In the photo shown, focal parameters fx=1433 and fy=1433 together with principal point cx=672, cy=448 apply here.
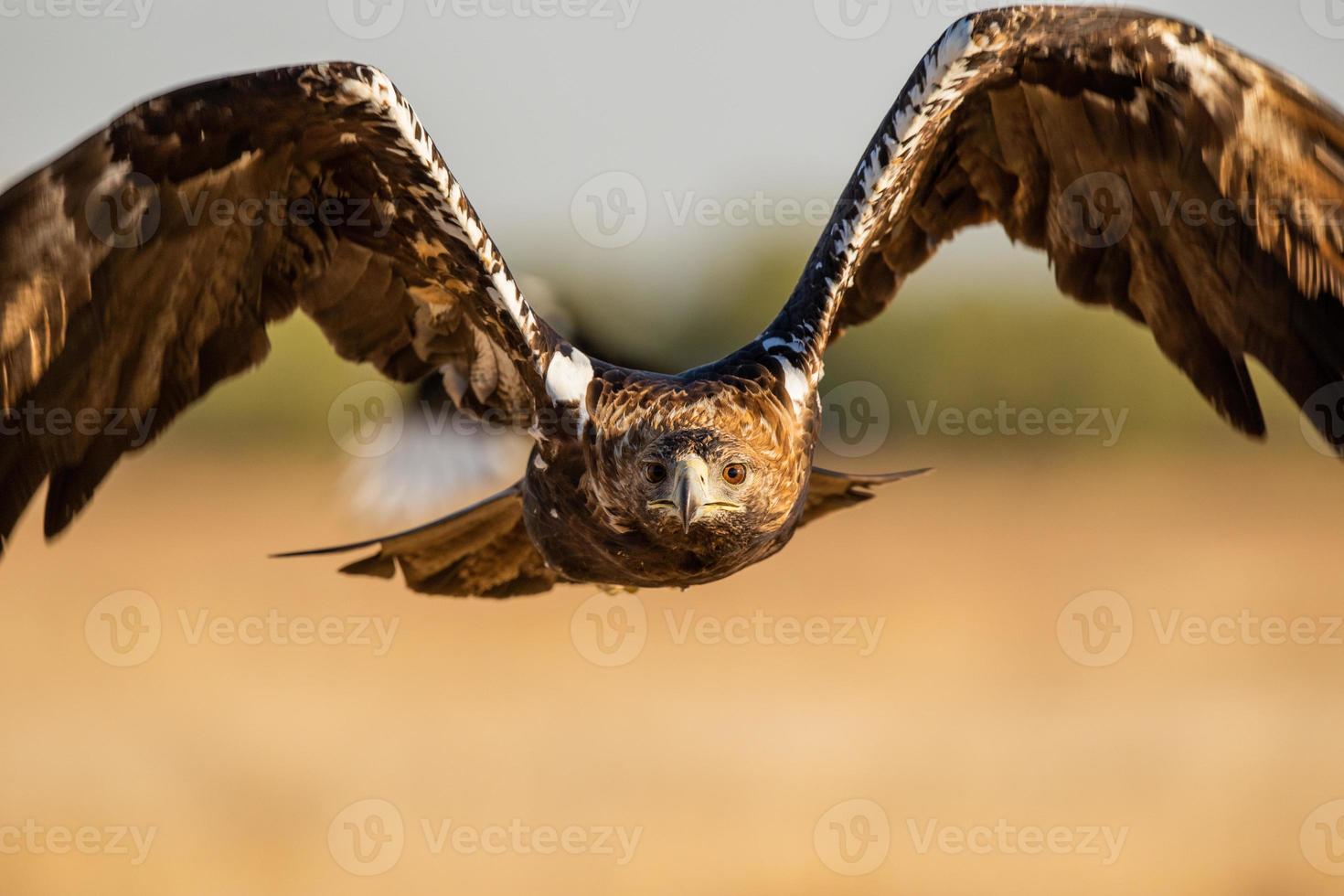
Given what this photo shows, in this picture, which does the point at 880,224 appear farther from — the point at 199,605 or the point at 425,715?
the point at 199,605

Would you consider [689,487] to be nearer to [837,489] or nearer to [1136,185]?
[837,489]

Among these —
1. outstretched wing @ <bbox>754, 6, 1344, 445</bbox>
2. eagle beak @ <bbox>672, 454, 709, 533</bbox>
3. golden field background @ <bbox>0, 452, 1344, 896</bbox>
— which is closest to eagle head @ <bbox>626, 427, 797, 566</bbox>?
eagle beak @ <bbox>672, 454, 709, 533</bbox>

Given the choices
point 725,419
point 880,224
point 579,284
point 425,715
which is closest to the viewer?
point 725,419

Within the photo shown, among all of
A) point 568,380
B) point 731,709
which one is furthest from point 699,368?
point 731,709

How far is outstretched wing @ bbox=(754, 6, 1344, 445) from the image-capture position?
17.5 ft

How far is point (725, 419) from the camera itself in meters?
5.59

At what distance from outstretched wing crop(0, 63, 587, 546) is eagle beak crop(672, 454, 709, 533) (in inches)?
29.6

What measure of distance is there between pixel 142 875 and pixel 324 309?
6367 mm

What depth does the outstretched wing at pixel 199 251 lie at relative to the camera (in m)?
5.48

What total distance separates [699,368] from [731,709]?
31.9ft

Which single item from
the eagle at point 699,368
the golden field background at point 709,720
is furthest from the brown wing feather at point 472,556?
the golden field background at point 709,720

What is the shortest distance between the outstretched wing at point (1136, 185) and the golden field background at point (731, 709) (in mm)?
3700

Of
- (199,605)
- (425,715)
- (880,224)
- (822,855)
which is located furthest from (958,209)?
(199,605)

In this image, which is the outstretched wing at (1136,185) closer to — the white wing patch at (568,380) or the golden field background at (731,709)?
the white wing patch at (568,380)
